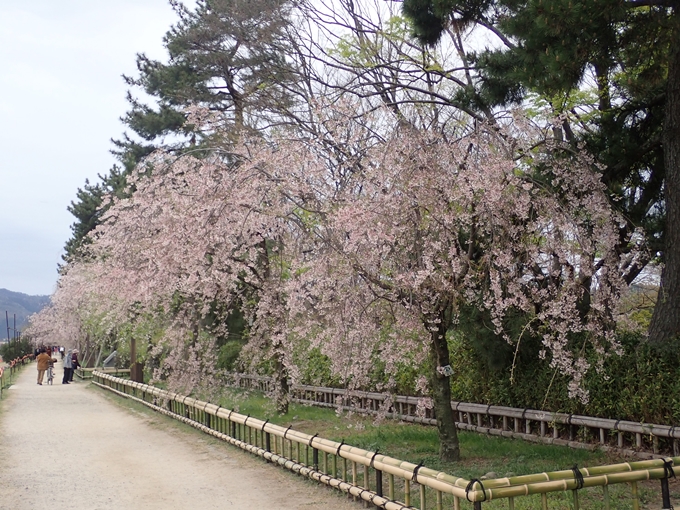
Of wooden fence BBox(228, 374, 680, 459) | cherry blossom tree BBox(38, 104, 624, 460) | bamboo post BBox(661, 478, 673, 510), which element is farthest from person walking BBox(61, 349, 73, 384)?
bamboo post BBox(661, 478, 673, 510)

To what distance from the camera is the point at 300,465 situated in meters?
7.58

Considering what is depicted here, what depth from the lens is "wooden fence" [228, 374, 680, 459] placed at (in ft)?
23.5

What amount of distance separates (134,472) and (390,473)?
379 centimetres

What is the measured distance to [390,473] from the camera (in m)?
5.78

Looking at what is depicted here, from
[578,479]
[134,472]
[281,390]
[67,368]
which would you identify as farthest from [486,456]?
[67,368]

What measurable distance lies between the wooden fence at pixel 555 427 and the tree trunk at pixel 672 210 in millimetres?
995

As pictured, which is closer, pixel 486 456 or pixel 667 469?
pixel 667 469

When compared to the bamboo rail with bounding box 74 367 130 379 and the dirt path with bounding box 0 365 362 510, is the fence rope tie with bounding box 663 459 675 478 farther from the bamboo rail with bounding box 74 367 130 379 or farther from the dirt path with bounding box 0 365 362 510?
the bamboo rail with bounding box 74 367 130 379

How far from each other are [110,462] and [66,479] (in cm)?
111

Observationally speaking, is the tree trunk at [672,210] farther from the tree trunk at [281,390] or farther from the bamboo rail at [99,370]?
the bamboo rail at [99,370]

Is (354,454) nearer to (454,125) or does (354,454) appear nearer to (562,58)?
(562,58)

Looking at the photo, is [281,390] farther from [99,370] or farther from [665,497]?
[99,370]

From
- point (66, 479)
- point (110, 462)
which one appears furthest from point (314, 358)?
point (66, 479)

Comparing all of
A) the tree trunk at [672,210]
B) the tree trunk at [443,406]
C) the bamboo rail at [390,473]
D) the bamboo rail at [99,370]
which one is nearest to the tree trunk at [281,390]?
the bamboo rail at [390,473]
